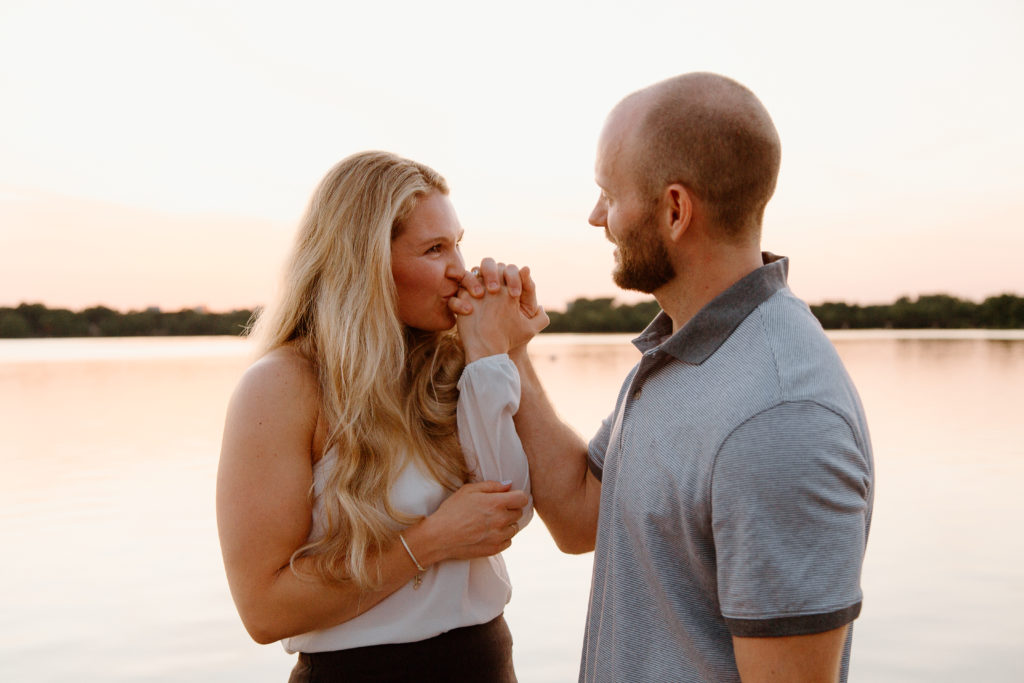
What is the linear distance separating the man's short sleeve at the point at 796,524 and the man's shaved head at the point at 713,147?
1.58 feet

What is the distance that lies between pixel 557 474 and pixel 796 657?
3.49 feet

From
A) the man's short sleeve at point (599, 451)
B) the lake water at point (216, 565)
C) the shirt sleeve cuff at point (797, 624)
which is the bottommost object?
the lake water at point (216, 565)

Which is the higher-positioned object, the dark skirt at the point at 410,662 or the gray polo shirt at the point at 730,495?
the gray polo shirt at the point at 730,495

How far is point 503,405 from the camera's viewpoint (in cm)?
238

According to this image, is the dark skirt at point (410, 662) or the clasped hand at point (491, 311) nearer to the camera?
the dark skirt at point (410, 662)

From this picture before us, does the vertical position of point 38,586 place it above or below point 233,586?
below

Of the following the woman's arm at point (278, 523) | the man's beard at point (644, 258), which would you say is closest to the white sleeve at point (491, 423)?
the woman's arm at point (278, 523)

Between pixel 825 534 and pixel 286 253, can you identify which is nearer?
pixel 825 534

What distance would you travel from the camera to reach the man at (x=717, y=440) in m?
1.43

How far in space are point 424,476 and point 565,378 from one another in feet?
60.9

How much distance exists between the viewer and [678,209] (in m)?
1.76

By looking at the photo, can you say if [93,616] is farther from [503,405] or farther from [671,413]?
[671,413]

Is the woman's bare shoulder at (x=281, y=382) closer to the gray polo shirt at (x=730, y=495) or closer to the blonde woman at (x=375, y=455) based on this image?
the blonde woman at (x=375, y=455)

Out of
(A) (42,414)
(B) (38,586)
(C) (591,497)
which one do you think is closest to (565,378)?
(A) (42,414)
